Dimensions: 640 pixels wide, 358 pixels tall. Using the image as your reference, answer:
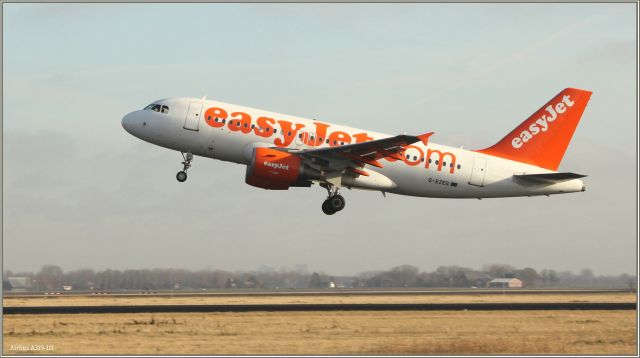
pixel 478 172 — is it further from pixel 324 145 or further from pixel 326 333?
pixel 326 333

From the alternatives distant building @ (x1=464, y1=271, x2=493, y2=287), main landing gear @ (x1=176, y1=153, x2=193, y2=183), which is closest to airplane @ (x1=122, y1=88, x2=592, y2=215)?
main landing gear @ (x1=176, y1=153, x2=193, y2=183)

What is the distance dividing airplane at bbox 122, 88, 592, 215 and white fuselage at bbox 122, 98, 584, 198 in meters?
0.05

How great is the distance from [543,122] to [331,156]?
14540 millimetres

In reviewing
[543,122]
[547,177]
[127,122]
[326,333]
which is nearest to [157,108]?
[127,122]

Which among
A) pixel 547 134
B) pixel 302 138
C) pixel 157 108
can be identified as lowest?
pixel 302 138

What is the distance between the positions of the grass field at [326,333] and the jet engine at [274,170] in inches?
302

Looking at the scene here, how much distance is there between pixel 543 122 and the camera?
52969 mm

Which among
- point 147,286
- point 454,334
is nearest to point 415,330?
point 454,334

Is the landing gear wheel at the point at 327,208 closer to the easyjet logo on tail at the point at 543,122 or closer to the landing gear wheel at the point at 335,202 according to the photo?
the landing gear wheel at the point at 335,202

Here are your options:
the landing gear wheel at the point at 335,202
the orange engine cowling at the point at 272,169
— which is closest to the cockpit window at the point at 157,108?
the orange engine cowling at the point at 272,169

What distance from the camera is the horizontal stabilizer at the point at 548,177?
4878 centimetres

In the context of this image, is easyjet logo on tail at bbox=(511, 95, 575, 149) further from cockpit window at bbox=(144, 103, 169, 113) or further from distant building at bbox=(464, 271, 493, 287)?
distant building at bbox=(464, 271, 493, 287)

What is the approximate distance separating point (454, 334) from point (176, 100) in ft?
69.5

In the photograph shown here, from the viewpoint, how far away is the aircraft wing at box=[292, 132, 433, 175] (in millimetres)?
44375
